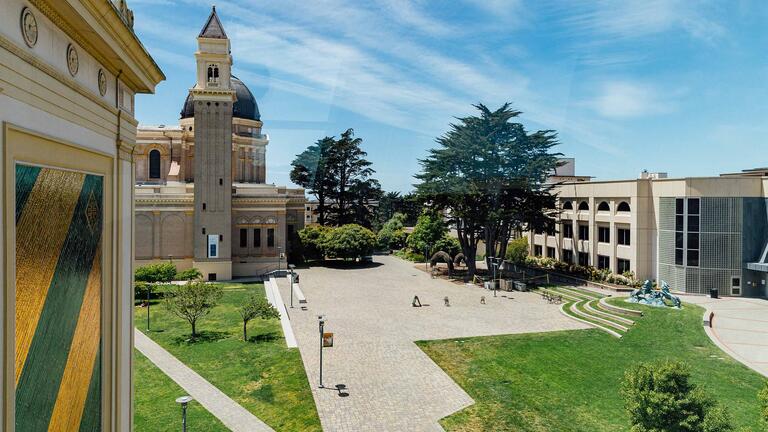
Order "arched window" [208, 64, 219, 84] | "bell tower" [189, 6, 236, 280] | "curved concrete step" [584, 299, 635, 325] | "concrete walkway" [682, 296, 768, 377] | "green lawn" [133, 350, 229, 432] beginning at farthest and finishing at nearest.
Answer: "arched window" [208, 64, 219, 84] < "bell tower" [189, 6, 236, 280] < "curved concrete step" [584, 299, 635, 325] < "concrete walkway" [682, 296, 768, 377] < "green lawn" [133, 350, 229, 432]

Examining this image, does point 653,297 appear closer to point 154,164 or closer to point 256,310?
point 256,310

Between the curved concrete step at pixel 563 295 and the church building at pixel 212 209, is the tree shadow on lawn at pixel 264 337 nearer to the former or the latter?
the church building at pixel 212 209

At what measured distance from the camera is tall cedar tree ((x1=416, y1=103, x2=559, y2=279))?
33125mm

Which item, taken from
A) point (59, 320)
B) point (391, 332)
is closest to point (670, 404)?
point (59, 320)

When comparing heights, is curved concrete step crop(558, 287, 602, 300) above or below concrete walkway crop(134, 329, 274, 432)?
above

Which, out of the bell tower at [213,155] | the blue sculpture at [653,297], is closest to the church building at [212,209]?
the bell tower at [213,155]

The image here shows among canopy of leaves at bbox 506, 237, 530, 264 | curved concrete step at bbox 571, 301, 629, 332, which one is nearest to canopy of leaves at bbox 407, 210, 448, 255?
canopy of leaves at bbox 506, 237, 530, 264

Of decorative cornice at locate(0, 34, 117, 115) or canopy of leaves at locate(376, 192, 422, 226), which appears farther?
canopy of leaves at locate(376, 192, 422, 226)

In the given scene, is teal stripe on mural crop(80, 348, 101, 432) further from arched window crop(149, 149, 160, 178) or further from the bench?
arched window crop(149, 149, 160, 178)

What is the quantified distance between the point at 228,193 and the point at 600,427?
27582 millimetres

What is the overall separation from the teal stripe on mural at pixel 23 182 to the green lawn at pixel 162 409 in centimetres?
727

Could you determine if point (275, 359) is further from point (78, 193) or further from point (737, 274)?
point (737, 274)

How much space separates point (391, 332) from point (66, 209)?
53.4ft

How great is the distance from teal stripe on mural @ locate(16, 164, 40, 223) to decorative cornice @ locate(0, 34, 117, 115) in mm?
761
